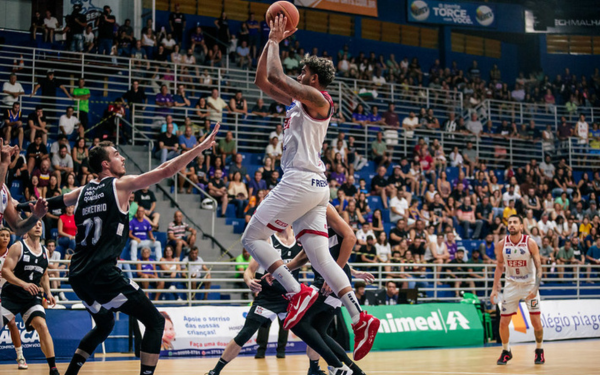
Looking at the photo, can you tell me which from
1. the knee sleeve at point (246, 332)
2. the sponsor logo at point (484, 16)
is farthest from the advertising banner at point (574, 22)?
the knee sleeve at point (246, 332)

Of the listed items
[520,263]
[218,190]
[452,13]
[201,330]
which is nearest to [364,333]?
[520,263]

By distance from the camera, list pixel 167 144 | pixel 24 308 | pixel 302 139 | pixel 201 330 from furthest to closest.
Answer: pixel 167 144
pixel 201 330
pixel 24 308
pixel 302 139

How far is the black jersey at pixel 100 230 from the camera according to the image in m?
6.50

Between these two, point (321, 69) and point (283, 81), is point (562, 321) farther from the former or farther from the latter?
point (283, 81)

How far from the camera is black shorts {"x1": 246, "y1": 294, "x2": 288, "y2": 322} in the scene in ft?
30.2

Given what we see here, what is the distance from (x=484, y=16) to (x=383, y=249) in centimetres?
1732

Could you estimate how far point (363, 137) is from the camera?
25.4 meters

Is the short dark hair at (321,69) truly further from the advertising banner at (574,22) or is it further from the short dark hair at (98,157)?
the advertising banner at (574,22)

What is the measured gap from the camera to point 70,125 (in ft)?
61.3

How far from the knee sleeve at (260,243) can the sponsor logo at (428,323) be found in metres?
9.17

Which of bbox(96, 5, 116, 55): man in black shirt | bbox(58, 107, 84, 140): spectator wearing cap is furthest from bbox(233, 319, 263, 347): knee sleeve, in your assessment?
bbox(96, 5, 116, 55): man in black shirt

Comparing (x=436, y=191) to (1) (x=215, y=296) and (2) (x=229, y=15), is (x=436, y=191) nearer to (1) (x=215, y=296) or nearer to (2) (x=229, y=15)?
(1) (x=215, y=296)

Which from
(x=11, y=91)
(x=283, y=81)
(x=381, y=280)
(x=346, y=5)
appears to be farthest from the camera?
(x=346, y=5)

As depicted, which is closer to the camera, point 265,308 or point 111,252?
point 111,252
